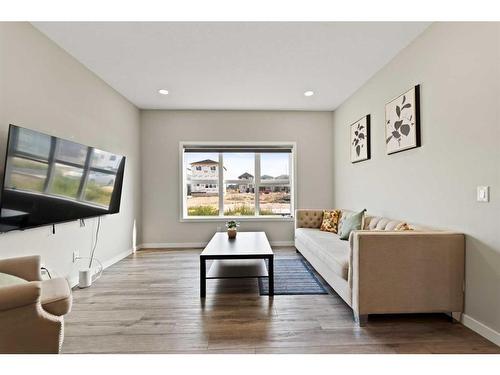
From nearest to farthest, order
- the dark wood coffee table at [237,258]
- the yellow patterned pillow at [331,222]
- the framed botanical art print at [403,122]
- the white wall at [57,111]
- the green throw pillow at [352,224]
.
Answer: the white wall at [57,111] → the framed botanical art print at [403,122] → the dark wood coffee table at [237,258] → the green throw pillow at [352,224] → the yellow patterned pillow at [331,222]

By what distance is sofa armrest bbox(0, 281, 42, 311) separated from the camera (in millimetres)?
1445

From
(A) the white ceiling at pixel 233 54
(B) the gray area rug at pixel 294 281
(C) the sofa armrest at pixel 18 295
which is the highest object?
(A) the white ceiling at pixel 233 54

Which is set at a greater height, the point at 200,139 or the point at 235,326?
the point at 200,139

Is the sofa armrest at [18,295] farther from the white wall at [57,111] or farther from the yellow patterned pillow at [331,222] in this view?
the yellow patterned pillow at [331,222]

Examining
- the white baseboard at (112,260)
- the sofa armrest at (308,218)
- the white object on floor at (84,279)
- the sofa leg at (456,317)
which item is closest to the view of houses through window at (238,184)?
the sofa armrest at (308,218)

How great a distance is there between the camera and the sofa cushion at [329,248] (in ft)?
8.13

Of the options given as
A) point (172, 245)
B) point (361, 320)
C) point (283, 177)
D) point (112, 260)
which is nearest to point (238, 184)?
point (283, 177)

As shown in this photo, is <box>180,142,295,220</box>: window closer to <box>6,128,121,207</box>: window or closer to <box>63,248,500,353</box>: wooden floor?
<box>6,128,121,207</box>: window

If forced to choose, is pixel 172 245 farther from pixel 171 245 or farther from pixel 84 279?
pixel 84 279

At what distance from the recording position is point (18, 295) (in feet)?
4.83

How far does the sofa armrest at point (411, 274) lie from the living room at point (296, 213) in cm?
1

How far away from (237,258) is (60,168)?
2.02 m

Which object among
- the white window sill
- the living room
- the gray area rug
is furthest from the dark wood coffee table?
the white window sill
